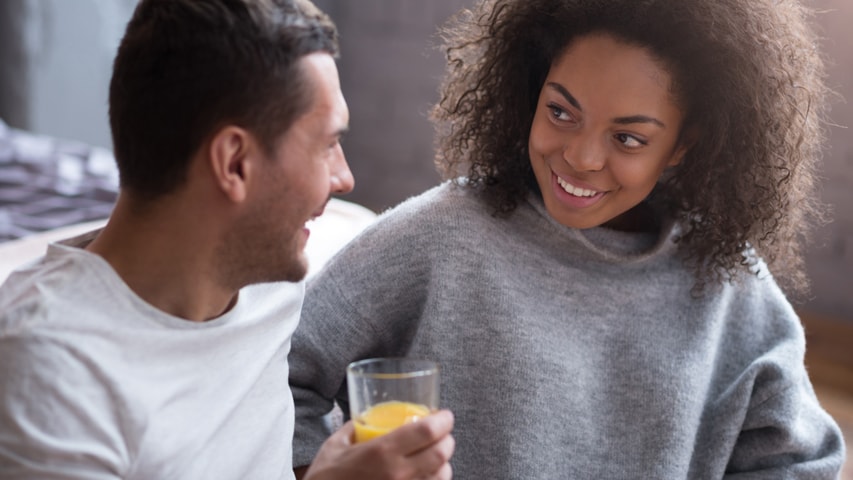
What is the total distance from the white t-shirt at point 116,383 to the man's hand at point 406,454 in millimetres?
210

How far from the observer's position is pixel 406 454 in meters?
1.02

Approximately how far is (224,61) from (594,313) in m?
0.85

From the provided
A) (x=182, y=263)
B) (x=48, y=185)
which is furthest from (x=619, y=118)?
(x=48, y=185)

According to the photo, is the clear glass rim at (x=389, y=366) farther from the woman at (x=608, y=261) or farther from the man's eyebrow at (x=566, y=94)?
the man's eyebrow at (x=566, y=94)

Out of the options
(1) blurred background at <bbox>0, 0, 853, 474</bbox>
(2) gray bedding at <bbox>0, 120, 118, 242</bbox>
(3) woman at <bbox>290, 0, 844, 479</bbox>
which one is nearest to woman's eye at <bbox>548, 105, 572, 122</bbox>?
(3) woman at <bbox>290, 0, 844, 479</bbox>

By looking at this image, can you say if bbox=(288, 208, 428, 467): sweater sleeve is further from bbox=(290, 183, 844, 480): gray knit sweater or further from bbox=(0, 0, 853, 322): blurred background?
bbox=(0, 0, 853, 322): blurred background

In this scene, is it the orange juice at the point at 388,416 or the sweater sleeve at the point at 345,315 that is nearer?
the orange juice at the point at 388,416

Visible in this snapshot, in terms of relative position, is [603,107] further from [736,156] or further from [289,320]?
[289,320]

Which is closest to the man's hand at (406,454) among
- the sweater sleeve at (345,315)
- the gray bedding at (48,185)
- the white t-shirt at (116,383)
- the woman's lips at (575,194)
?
the white t-shirt at (116,383)

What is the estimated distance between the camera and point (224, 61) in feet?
3.51

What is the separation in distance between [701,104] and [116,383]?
1027mm

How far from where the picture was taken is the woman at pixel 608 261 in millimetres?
1538

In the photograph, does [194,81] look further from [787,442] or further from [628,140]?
[787,442]

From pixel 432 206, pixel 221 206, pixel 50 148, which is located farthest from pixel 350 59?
pixel 221 206
